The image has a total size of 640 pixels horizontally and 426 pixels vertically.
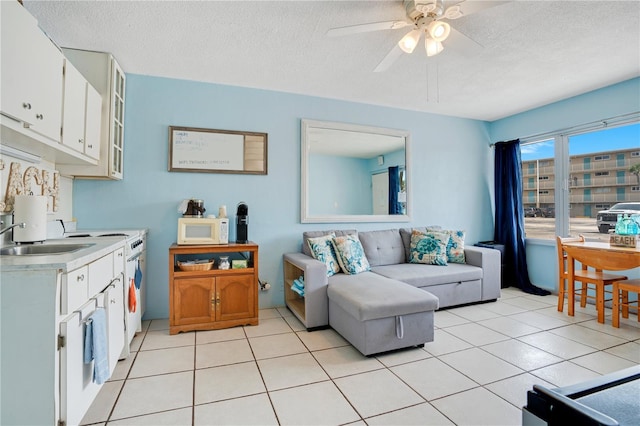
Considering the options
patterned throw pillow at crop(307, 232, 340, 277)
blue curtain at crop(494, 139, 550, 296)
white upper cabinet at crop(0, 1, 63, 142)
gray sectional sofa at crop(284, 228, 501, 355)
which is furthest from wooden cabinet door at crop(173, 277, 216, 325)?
blue curtain at crop(494, 139, 550, 296)

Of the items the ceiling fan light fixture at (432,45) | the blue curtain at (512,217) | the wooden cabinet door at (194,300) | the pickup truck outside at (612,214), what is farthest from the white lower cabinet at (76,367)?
the pickup truck outside at (612,214)

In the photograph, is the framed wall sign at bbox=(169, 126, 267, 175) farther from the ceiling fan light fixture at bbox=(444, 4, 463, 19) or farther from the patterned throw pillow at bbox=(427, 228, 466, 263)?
the patterned throw pillow at bbox=(427, 228, 466, 263)

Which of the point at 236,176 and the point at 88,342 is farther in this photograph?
the point at 236,176

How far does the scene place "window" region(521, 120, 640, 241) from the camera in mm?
3422

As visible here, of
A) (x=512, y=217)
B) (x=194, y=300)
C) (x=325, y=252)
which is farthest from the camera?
(x=512, y=217)

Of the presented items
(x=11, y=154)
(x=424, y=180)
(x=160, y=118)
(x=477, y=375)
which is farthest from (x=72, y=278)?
(x=424, y=180)

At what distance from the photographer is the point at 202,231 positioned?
2939 mm

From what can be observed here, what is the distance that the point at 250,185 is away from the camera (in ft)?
11.2

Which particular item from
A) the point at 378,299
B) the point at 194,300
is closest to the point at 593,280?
the point at 378,299

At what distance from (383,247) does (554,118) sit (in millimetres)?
2772

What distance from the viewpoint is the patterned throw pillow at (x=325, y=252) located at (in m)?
3.12

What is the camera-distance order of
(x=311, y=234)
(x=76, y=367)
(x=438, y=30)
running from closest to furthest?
(x=76, y=367), (x=438, y=30), (x=311, y=234)

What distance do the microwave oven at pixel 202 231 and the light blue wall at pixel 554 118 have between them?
409 centimetres

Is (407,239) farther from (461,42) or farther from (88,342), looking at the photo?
(88,342)
